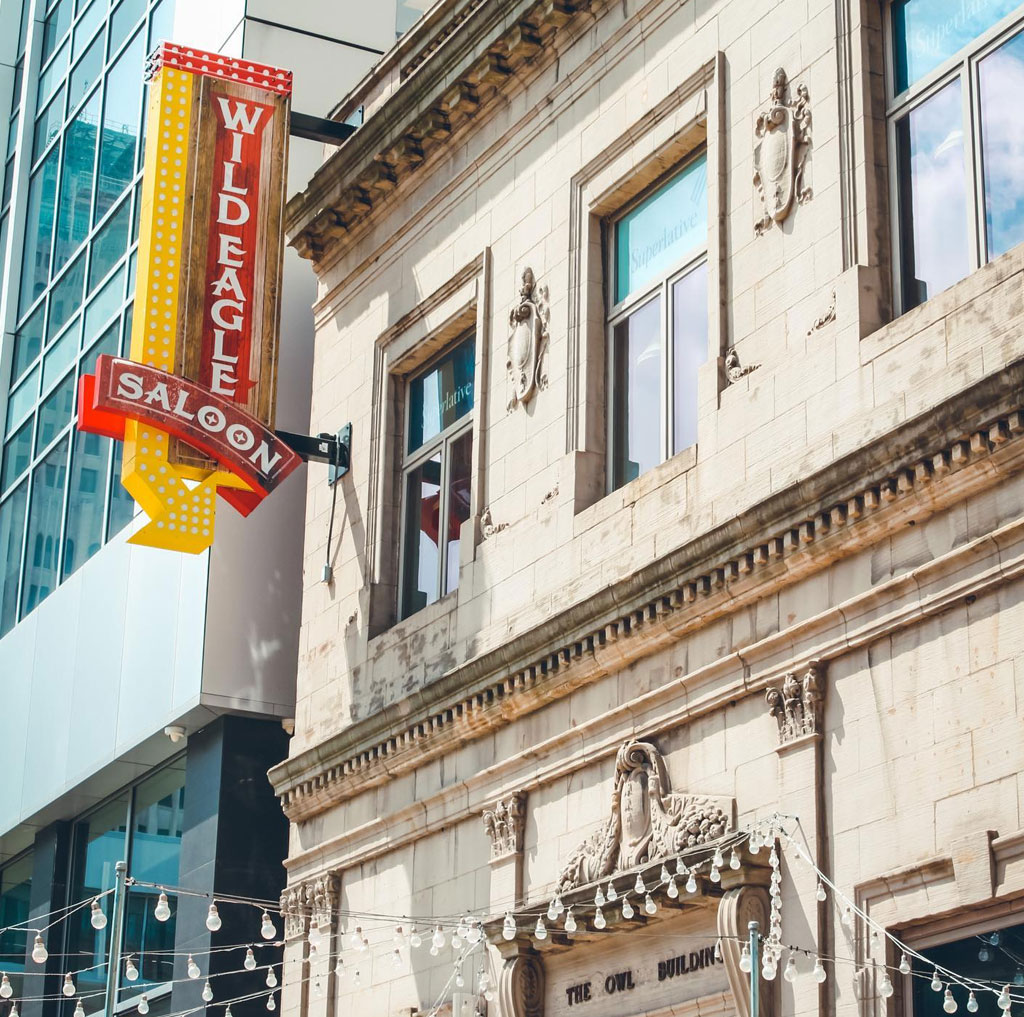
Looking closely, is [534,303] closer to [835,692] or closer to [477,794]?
[477,794]

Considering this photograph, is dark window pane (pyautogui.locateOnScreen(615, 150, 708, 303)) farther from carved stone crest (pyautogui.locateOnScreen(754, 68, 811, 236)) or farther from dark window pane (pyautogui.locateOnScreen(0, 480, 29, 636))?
dark window pane (pyautogui.locateOnScreen(0, 480, 29, 636))

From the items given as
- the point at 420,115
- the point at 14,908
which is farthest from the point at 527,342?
the point at 14,908

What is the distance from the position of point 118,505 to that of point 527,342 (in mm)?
11457

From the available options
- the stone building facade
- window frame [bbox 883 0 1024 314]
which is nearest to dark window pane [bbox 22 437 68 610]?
the stone building facade

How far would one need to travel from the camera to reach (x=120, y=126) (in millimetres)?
34312

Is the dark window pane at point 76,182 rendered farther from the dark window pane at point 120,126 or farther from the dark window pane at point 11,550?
the dark window pane at point 11,550

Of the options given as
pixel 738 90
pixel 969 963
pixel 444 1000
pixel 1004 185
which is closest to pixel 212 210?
pixel 738 90

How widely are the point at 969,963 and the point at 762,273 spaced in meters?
6.32

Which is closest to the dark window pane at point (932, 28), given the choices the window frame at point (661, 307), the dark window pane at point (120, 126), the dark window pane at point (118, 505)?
the window frame at point (661, 307)

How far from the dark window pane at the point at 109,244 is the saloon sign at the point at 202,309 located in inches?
330

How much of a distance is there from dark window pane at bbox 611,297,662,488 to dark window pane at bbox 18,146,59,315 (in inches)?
772

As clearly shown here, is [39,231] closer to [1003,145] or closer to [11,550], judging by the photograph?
[11,550]

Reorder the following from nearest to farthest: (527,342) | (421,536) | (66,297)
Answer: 1. (527,342)
2. (421,536)
3. (66,297)

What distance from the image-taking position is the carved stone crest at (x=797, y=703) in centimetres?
1584
